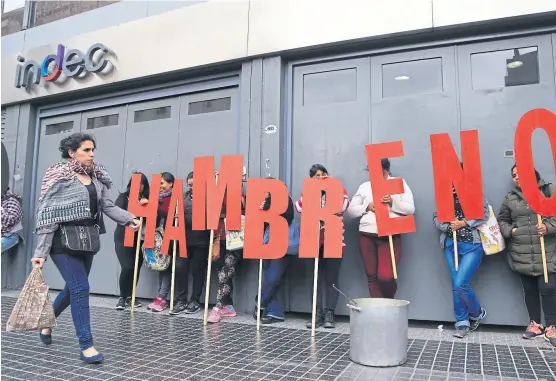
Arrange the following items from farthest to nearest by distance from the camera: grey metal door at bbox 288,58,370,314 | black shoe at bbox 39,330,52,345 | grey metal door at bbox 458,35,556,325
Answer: grey metal door at bbox 288,58,370,314 → grey metal door at bbox 458,35,556,325 → black shoe at bbox 39,330,52,345

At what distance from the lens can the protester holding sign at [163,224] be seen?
6.07 meters

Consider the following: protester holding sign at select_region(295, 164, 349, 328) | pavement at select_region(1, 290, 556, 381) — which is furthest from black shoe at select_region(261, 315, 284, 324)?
protester holding sign at select_region(295, 164, 349, 328)

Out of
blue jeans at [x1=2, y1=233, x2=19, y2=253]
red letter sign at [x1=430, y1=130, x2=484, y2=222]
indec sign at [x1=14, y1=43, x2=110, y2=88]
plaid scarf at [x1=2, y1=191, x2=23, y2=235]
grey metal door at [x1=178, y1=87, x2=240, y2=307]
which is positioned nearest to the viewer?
red letter sign at [x1=430, y1=130, x2=484, y2=222]

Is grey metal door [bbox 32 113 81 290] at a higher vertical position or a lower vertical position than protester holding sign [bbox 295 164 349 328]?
higher

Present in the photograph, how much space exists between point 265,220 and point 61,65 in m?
5.27

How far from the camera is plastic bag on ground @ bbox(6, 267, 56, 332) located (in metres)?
3.58

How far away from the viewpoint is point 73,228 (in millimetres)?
3689


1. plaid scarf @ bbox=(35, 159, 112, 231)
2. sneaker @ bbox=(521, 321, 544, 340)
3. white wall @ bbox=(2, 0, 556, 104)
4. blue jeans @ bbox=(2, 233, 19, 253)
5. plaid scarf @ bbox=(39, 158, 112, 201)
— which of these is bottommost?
sneaker @ bbox=(521, 321, 544, 340)

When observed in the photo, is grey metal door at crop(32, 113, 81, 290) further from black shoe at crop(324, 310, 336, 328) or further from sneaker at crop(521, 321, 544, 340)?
sneaker at crop(521, 321, 544, 340)

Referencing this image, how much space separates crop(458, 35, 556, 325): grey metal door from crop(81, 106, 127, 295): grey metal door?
210 inches

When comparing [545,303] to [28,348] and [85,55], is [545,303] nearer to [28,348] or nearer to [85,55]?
[28,348]

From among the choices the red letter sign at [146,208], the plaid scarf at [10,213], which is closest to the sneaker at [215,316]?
the red letter sign at [146,208]

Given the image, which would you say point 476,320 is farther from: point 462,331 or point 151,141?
point 151,141

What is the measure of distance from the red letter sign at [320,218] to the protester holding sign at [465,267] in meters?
1.16
